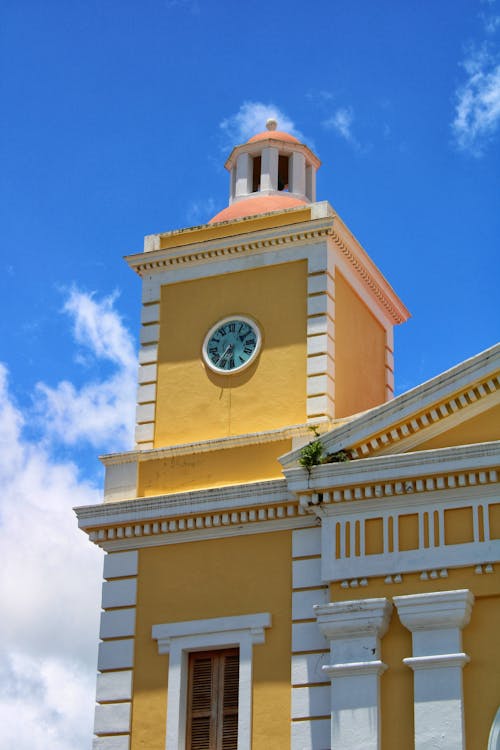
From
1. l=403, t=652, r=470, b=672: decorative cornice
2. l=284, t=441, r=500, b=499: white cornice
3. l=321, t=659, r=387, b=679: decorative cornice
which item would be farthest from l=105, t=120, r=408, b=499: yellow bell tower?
l=403, t=652, r=470, b=672: decorative cornice

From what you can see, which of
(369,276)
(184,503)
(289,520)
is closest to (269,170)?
(369,276)

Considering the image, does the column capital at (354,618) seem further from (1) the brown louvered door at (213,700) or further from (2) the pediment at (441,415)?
(2) the pediment at (441,415)

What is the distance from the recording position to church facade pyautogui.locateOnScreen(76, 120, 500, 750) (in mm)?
16781

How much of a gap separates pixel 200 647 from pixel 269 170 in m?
8.31

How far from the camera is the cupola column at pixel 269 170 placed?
22922mm

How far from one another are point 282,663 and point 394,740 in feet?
6.29

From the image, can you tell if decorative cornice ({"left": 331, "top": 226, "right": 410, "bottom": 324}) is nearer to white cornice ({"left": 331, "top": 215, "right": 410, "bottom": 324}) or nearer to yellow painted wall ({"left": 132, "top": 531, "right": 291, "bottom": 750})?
A: white cornice ({"left": 331, "top": 215, "right": 410, "bottom": 324})

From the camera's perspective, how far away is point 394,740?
54.2 feet

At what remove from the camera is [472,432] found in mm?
17594

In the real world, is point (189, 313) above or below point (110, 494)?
above

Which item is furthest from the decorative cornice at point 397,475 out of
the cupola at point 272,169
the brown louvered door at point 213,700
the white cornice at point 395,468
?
the cupola at point 272,169

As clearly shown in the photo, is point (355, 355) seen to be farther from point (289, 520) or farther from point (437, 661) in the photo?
point (437, 661)

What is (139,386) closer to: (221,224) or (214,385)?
(214,385)

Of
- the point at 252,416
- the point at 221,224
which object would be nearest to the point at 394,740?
the point at 252,416
